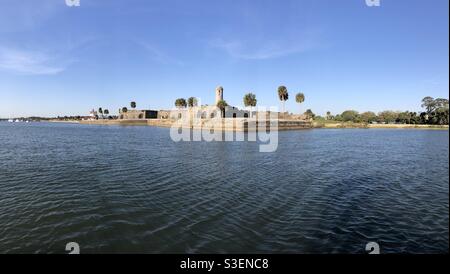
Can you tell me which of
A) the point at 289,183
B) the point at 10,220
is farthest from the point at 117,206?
the point at 289,183

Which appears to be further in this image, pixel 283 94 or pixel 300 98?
pixel 300 98

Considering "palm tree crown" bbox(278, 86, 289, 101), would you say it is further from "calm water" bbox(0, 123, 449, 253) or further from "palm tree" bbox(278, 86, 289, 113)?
"calm water" bbox(0, 123, 449, 253)

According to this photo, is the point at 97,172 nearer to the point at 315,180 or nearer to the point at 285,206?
the point at 285,206

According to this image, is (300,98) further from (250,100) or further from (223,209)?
(223,209)

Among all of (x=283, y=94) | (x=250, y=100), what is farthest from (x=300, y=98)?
(x=250, y=100)

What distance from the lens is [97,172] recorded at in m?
27.7

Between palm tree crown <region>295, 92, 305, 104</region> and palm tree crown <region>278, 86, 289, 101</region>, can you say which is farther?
palm tree crown <region>295, 92, 305, 104</region>

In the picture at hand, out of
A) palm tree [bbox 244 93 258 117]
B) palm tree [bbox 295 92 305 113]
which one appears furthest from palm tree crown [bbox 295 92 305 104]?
palm tree [bbox 244 93 258 117]

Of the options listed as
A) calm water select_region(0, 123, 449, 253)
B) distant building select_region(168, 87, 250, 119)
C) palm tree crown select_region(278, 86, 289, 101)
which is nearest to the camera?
calm water select_region(0, 123, 449, 253)

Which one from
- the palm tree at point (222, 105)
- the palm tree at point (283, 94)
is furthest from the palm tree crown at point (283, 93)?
the palm tree at point (222, 105)

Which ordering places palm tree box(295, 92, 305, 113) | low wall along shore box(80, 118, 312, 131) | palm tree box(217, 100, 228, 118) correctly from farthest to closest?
palm tree box(295, 92, 305, 113) → palm tree box(217, 100, 228, 118) → low wall along shore box(80, 118, 312, 131)

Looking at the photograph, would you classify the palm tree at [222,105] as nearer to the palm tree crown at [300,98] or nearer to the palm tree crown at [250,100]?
the palm tree crown at [250,100]

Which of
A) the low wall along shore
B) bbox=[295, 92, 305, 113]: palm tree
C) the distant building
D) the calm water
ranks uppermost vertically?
bbox=[295, 92, 305, 113]: palm tree
